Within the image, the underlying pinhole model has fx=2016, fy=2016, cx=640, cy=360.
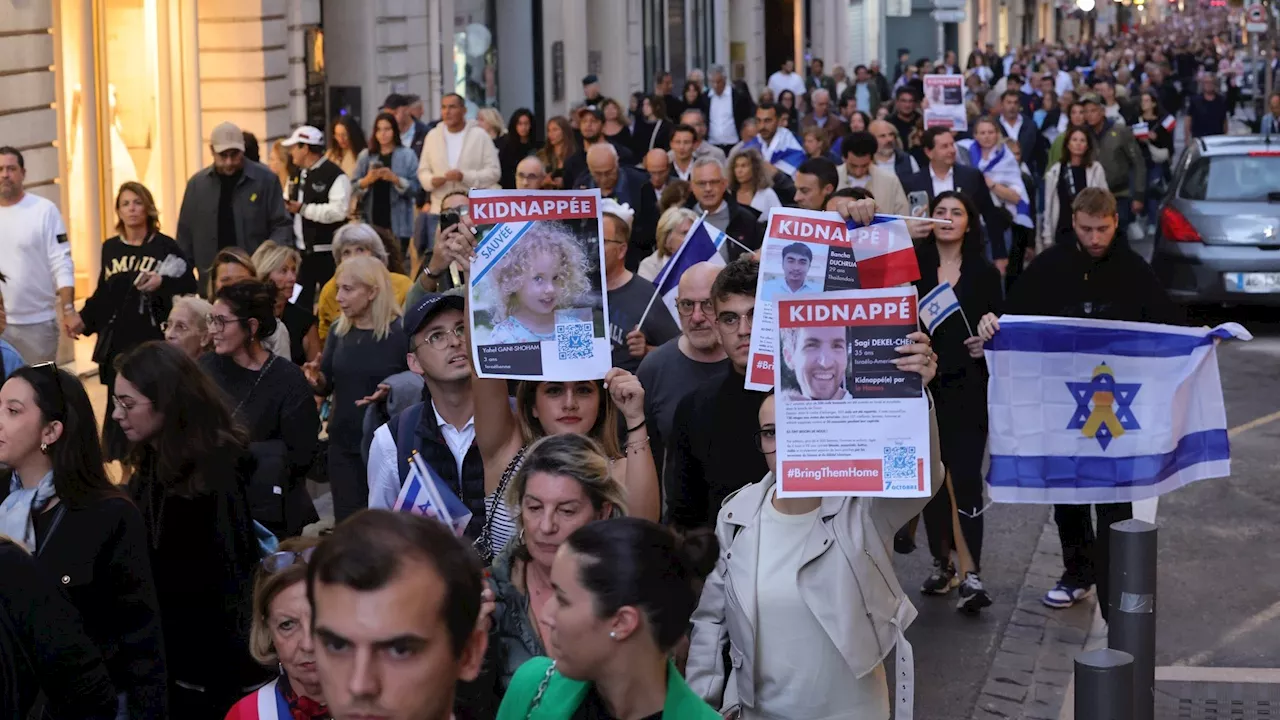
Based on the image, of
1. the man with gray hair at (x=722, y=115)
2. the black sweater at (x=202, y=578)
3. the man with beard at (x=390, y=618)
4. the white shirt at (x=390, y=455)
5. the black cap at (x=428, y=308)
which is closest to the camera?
the man with beard at (x=390, y=618)

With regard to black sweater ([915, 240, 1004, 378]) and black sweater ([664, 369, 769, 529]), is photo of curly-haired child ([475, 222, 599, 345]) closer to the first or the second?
black sweater ([664, 369, 769, 529])

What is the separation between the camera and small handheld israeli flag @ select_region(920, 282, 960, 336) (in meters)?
8.75

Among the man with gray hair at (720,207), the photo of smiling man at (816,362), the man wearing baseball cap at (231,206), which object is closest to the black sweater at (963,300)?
the man with gray hair at (720,207)

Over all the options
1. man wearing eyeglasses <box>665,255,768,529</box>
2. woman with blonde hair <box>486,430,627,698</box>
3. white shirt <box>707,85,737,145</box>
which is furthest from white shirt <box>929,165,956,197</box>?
white shirt <box>707,85,737,145</box>

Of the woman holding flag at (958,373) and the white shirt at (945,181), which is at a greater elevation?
the white shirt at (945,181)

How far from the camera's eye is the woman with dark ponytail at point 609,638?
3.62 meters

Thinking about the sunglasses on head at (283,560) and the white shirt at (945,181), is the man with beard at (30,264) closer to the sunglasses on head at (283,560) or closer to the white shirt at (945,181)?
the white shirt at (945,181)

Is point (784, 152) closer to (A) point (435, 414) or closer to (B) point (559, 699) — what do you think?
(A) point (435, 414)

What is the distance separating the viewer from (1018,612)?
910 cm

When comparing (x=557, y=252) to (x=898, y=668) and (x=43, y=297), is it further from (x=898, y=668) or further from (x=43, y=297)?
(x=43, y=297)

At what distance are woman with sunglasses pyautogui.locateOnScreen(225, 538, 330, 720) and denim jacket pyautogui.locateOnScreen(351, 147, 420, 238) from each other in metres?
11.6

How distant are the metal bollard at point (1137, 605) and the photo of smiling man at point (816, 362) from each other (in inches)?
71.7

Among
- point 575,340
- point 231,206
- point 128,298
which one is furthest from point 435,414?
point 231,206

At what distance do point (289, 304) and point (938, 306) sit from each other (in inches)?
135
